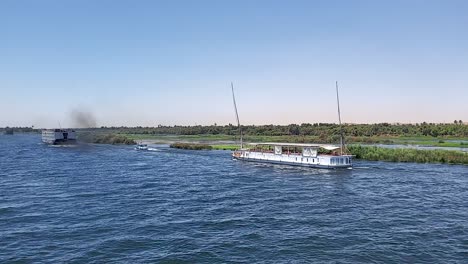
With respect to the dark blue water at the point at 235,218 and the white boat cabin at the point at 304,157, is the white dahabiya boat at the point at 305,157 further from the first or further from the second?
the dark blue water at the point at 235,218

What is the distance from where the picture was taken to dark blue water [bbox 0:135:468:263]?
108 feet

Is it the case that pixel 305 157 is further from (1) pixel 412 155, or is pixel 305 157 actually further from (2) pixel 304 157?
(1) pixel 412 155

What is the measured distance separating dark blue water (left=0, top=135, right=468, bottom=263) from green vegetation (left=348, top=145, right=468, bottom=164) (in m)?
16.8

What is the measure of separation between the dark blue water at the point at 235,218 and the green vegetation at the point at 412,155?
663 inches

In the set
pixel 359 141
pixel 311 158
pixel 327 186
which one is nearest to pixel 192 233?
pixel 327 186

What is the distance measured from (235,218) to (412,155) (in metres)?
74.0

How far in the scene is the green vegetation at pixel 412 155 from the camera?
3783 inches

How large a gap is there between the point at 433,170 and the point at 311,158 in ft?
88.4

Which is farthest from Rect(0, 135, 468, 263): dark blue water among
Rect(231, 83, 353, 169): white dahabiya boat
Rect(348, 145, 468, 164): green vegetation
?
Rect(348, 145, 468, 164): green vegetation

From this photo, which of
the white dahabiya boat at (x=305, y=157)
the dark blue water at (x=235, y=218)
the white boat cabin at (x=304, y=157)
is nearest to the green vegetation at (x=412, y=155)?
the white dahabiya boat at (x=305, y=157)

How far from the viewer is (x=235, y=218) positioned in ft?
147

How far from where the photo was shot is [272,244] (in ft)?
116

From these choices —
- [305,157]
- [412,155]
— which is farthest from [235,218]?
[412,155]

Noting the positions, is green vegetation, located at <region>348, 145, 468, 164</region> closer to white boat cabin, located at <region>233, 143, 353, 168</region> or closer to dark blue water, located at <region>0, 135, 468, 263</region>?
white boat cabin, located at <region>233, 143, 353, 168</region>
